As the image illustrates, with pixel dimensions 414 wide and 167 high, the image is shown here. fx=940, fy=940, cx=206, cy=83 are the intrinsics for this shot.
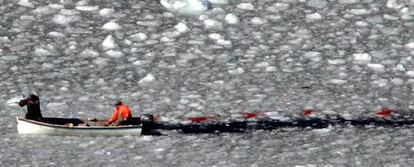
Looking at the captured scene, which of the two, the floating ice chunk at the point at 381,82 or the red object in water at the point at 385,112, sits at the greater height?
the floating ice chunk at the point at 381,82

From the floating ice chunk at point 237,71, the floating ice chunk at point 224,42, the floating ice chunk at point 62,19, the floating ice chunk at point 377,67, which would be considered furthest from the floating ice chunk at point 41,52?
the floating ice chunk at point 377,67

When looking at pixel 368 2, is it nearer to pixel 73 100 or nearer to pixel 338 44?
pixel 338 44

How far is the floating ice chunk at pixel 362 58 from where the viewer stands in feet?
43.1

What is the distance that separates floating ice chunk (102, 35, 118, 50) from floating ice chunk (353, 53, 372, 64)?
3421mm

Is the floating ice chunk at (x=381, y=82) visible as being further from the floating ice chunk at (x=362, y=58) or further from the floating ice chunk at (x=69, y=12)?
the floating ice chunk at (x=69, y=12)

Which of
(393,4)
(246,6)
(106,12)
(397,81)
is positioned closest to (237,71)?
(397,81)

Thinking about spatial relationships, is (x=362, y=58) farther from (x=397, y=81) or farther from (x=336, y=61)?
(x=397, y=81)

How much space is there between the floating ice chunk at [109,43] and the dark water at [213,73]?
0.9 inches

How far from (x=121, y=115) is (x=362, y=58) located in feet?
13.4

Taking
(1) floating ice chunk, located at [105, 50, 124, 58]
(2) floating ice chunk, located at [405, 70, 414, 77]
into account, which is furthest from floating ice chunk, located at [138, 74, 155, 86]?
(2) floating ice chunk, located at [405, 70, 414, 77]

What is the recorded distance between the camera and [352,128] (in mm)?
11062

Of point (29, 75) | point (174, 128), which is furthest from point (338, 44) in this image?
point (29, 75)

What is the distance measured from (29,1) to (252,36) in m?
3.63

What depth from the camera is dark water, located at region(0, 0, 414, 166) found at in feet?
34.2
